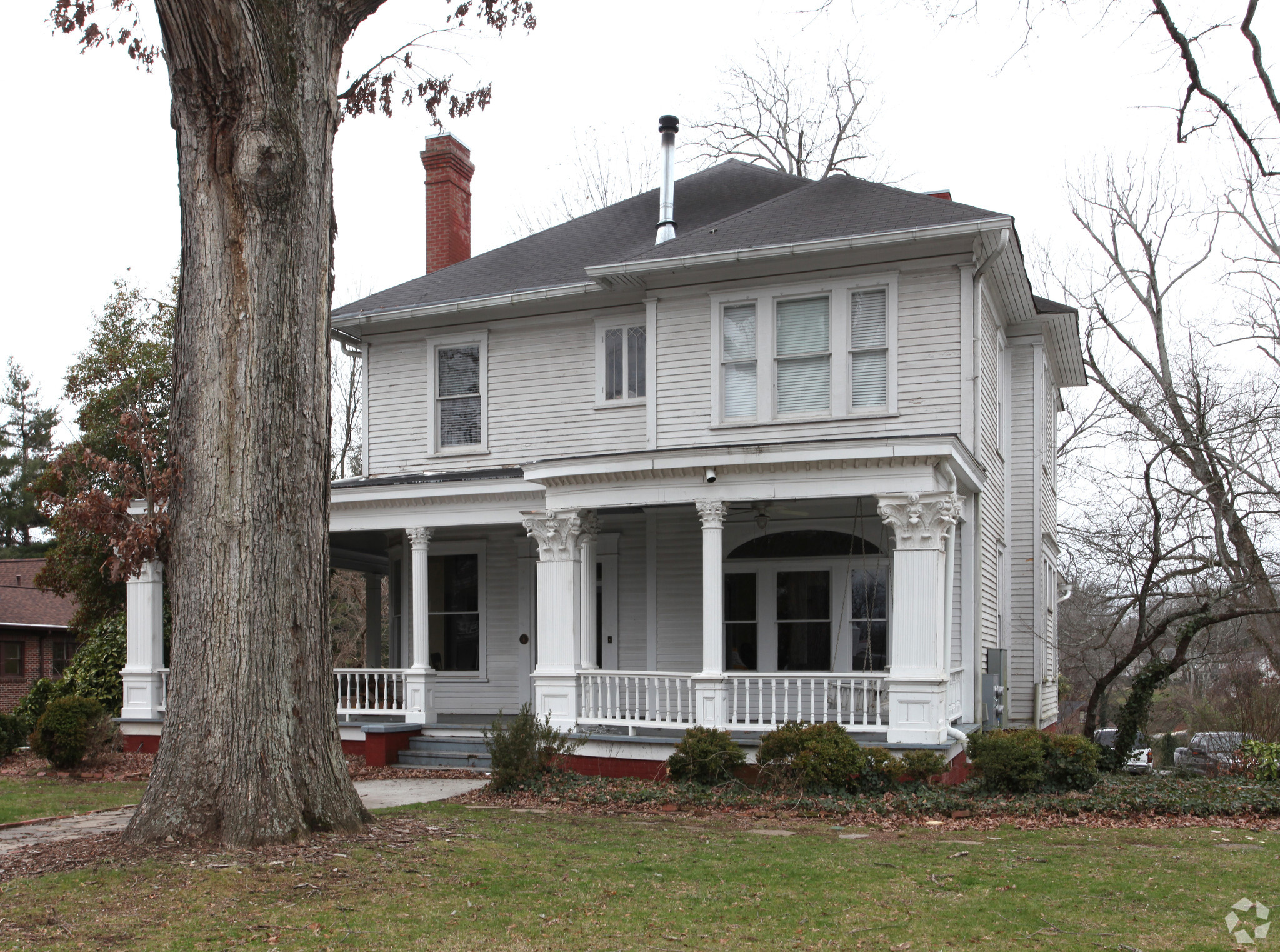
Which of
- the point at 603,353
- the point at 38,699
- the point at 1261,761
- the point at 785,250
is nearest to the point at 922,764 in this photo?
the point at 1261,761

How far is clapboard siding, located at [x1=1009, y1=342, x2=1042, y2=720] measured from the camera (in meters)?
17.2

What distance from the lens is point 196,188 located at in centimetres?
833

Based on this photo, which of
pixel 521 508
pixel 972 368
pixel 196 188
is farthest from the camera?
pixel 521 508

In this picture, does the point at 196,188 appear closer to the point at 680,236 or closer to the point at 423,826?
the point at 423,826

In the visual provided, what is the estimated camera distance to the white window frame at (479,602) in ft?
55.3

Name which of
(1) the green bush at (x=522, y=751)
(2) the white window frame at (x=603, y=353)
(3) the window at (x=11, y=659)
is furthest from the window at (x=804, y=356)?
(3) the window at (x=11, y=659)

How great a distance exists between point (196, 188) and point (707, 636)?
707 cm

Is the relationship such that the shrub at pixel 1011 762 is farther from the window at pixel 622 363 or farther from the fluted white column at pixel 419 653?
the fluted white column at pixel 419 653

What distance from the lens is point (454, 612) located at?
1716 centimetres

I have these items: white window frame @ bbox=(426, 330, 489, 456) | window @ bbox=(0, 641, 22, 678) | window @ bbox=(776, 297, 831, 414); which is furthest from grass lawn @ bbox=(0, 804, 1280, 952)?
window @ bbox=(0, 641, 22, 678)

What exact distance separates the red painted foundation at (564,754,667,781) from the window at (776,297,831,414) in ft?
15.6

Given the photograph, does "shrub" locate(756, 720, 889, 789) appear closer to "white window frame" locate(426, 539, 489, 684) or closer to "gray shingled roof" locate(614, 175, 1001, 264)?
"gray shingled roof" locate(614, 175, 1001, 264)

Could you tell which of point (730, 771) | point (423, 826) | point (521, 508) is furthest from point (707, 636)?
point (423, 826)

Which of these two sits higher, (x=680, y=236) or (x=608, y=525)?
(x=680, y=236)
